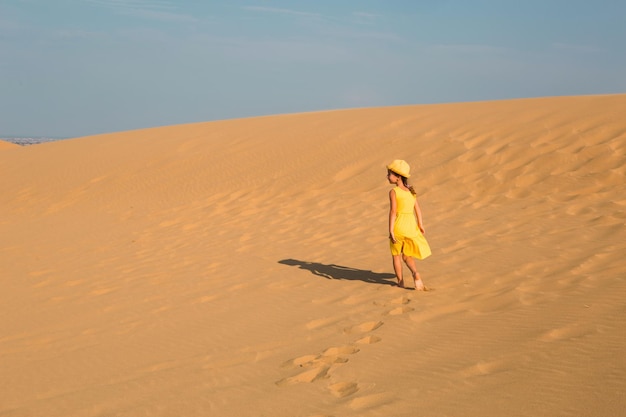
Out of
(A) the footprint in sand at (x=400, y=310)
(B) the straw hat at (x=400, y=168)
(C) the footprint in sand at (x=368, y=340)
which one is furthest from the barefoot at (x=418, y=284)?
(C) the footprint in sand at (x=368, y=340)

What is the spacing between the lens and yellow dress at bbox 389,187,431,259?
598 cm

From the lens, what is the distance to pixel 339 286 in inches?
247

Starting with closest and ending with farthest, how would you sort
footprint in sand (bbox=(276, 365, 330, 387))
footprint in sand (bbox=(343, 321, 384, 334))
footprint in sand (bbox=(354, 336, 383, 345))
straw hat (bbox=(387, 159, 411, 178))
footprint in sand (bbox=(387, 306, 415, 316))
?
footprint in sand (bbox=(276, 365, 330, 387)) < footprint in sand (bbox=(354, 336, 383, 345)) < footprint in sand (bbox=(343, 321, 384, 334)) < footprint in sand (bbox=(387, 306, 415, 316)) < straw hat (bbox=(387, 159, 411, 178))

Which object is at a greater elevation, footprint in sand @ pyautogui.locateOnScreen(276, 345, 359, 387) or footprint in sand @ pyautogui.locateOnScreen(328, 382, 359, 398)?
footprint in sand @ pyautogui.locateOnScreen(276, 345, 359, 387)

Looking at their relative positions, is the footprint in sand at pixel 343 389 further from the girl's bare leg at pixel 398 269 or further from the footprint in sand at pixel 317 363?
the girl's bare leg at pixel 398 269

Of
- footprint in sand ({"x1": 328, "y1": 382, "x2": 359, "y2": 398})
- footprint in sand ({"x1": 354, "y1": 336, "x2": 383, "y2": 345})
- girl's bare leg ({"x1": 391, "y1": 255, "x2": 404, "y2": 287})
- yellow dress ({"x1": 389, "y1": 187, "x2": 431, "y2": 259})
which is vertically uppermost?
yellow dress ({"x1": 389, "y1": 187, "x2": 431, "y2": 259})

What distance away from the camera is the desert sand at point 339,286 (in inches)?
143

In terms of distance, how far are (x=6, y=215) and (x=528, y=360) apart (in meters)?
13.3

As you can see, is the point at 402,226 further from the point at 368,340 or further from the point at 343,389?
the point at 343,389

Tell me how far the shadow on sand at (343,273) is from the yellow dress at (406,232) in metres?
0.39

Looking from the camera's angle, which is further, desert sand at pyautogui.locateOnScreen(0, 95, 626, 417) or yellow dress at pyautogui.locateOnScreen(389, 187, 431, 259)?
yellow dress at pyautogui.locateOnScreen(389, 187, 431, 259)

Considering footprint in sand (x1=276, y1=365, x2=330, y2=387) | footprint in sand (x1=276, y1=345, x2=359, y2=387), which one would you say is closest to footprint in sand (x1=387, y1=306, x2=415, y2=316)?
footprint in sand (x1=276, y1=345, x2=359, y2=387)

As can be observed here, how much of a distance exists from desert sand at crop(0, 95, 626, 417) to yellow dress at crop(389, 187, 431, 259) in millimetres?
346

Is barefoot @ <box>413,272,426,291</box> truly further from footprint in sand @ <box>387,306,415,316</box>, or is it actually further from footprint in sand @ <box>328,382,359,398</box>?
footprint in sand @ <box>328,382,359,398</box>
